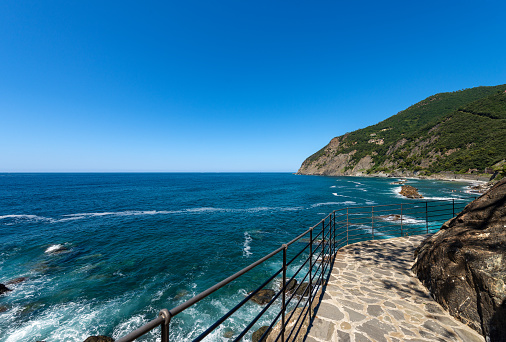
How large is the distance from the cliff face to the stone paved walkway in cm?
5906

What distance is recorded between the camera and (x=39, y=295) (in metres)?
10.9

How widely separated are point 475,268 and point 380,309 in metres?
1.96

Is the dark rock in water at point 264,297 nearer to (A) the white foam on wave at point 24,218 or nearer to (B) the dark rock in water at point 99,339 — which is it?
(B) the dark rock in water at point 99,339

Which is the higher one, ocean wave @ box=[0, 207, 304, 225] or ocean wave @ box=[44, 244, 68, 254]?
ocean wave @ box=[0, 207, 304, 225]

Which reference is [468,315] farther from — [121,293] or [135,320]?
[121,293]

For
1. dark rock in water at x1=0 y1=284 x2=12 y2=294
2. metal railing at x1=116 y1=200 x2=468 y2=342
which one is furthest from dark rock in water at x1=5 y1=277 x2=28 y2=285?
metal railing at x1=116 y1=200 x2=468 y2=342

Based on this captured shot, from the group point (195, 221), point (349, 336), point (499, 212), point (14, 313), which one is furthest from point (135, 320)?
point (195, 221)

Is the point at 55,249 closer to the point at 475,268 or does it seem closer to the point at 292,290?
the point at 292,290

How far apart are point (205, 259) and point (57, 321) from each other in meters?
7.59

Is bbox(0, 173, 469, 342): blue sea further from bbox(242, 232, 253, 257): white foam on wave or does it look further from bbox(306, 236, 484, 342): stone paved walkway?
bbox(306, 236, 484, 342): stone paved walkway

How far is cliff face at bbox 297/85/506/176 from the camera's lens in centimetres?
7084

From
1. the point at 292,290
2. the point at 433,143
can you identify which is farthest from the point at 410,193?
the point at 433,143

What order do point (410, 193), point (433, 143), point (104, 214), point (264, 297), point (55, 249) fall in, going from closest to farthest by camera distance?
1. point (264, 297)
2. point (55, 249)
3. point (104, 214)
4. point (410, 193)
5. point (433, 143)

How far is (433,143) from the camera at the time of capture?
3647 inches
